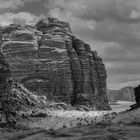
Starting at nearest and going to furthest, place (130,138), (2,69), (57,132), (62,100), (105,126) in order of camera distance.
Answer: (130,138) → (57,132) → (105,126) → (2,69) → (62,100)

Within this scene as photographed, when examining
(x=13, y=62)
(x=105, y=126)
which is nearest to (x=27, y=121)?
(x=105, y=126)

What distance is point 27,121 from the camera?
3723 inches

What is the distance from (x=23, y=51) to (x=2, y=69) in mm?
105342

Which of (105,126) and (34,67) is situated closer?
(105,126)

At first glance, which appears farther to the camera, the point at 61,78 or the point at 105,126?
the point at 61,78

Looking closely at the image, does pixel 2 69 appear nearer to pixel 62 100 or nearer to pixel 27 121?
pixel 27 121

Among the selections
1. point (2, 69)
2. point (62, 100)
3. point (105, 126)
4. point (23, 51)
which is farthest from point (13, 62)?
point (105, 126)

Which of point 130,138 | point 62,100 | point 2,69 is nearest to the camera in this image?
point 130,138

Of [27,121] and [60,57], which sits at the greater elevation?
[60,57]

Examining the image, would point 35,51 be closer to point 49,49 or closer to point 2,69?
point 49,49

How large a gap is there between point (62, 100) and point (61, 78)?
45.8ft

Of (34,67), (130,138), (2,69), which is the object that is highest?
(34,67)

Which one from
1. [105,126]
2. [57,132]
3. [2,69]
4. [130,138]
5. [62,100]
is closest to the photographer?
[130,138]

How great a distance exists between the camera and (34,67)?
19450 centimetres
